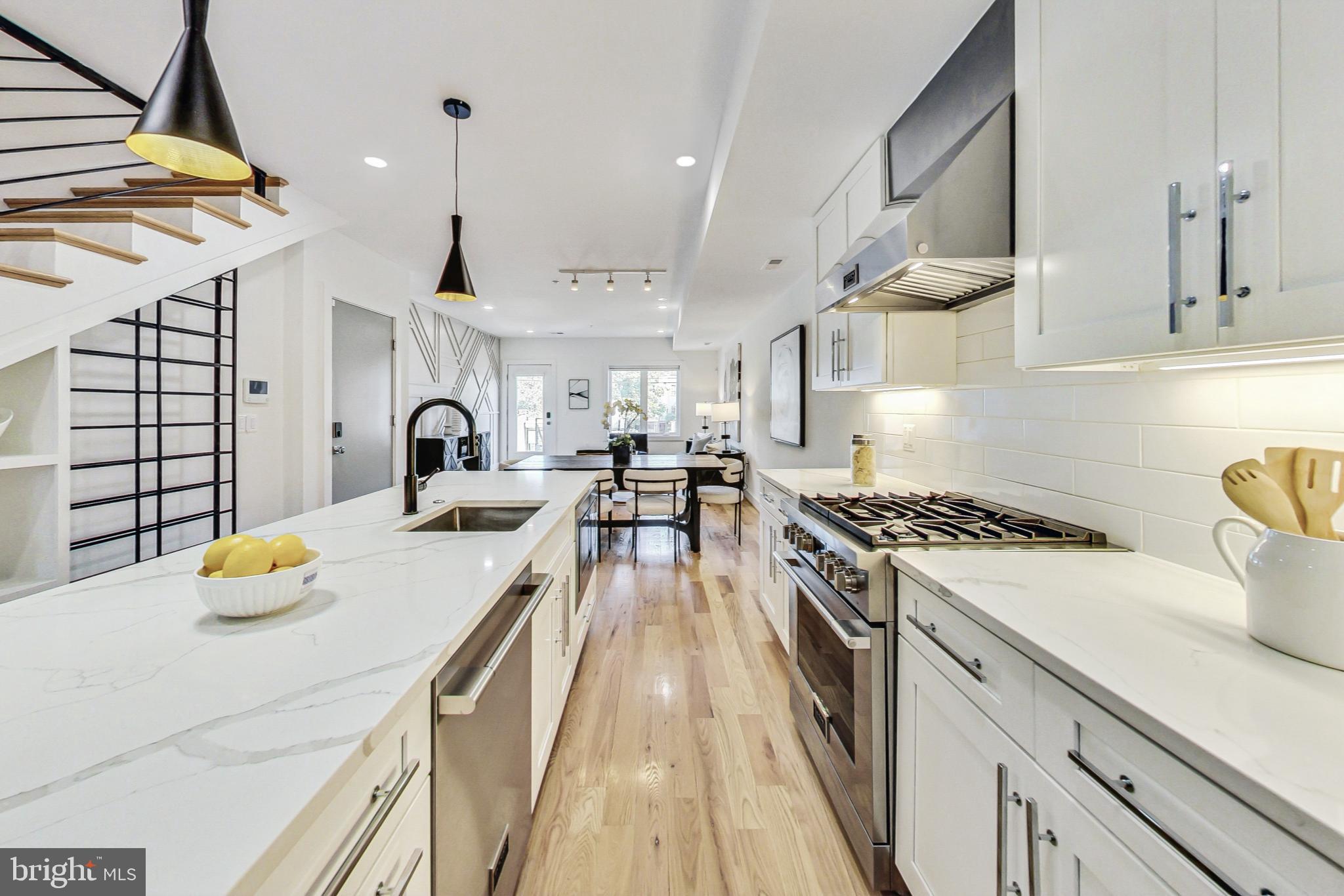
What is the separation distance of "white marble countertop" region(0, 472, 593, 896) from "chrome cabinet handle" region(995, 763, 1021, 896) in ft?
3.21

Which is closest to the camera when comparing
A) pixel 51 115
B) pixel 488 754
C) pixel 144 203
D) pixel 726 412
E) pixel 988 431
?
pixel 488 754

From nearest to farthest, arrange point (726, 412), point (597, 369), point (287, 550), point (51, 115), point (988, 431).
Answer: point (287, 550)
point (988, 431)
point (51, 115)
point (726, 412)
point (597, 369)

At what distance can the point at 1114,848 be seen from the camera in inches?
27.0

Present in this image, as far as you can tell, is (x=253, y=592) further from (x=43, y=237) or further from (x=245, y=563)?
(x=43, y=237)

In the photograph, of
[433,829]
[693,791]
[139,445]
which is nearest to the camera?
[433,829]

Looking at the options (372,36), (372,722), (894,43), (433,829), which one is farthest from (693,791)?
(372,36)

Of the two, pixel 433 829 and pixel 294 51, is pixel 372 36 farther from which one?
pixel 433 829

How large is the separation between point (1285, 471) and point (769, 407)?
4.99 meters

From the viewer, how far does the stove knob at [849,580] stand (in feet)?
4.47

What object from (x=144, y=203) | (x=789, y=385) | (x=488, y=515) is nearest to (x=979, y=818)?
(x=488, y=515)

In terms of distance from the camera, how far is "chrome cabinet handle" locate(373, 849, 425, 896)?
667 mm

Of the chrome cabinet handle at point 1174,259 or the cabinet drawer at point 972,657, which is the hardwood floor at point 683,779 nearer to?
the cabinet drawer at point 972,657

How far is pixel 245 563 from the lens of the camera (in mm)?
884

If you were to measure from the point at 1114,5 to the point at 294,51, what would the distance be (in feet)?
8.57
